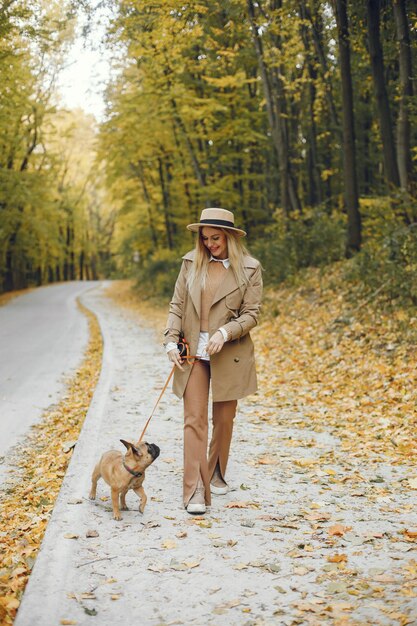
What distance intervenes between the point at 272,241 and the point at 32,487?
13.5 m

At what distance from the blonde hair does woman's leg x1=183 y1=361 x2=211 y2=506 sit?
68cm

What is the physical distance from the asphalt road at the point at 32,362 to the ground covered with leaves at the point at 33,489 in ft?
0.67

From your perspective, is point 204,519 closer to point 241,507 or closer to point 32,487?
point 241,507

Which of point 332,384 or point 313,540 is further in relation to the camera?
point 332,384

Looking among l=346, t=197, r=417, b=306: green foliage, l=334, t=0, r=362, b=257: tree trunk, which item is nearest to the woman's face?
l=346, t=197, r=417, b=306: green foliage

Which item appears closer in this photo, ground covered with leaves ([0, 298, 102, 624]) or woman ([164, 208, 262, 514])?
ground covered with leaves ([0, 298, 102, 624])

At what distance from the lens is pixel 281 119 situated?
60.4 ft

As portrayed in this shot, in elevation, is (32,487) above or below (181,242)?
below

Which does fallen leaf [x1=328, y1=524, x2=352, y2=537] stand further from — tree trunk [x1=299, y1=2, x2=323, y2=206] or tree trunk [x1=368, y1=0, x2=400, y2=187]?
tree trunk [x1=299, y1=2, x2=323, y2=206]

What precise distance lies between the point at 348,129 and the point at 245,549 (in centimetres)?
1198

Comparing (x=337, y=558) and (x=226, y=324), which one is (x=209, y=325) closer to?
(x=226, y=324)

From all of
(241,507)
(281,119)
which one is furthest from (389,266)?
(281,119)

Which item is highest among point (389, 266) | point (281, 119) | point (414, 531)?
point (281, 119)

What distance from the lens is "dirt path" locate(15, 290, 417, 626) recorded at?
3.59 meters
